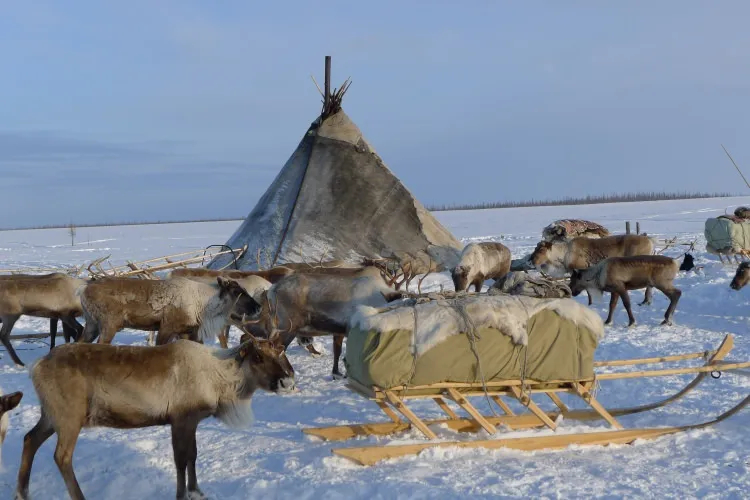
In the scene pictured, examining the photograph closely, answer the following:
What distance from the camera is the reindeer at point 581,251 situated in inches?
634

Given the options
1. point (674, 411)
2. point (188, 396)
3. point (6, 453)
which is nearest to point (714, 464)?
point (674, 411)

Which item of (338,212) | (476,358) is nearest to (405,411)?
(476,358)

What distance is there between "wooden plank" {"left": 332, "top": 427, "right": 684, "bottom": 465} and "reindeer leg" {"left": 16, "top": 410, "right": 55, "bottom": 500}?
2.13 m

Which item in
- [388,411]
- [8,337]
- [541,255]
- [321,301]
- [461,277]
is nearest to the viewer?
[388,411]

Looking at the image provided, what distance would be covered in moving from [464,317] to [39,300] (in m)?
7.06

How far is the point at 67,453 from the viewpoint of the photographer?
503 centimetres

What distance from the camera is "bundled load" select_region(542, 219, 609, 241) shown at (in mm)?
18516

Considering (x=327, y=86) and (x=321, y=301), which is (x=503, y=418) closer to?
(x=321, y=301)

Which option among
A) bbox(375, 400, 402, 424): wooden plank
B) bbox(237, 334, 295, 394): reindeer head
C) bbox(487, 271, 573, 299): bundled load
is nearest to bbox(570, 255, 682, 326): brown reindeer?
bbox(487, 271, 573, 299): bundled load

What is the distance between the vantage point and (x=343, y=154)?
1798cm

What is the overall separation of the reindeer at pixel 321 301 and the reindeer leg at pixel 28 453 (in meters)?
3.54

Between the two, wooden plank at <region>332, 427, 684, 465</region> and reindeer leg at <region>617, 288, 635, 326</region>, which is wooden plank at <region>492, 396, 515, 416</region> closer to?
wooden plank at <region>332, 427, 684, 465</region>

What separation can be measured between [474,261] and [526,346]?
9001 mm

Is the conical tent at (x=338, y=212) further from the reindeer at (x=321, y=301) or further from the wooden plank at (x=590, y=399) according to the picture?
the wooden plank at (x=590, y=399)
